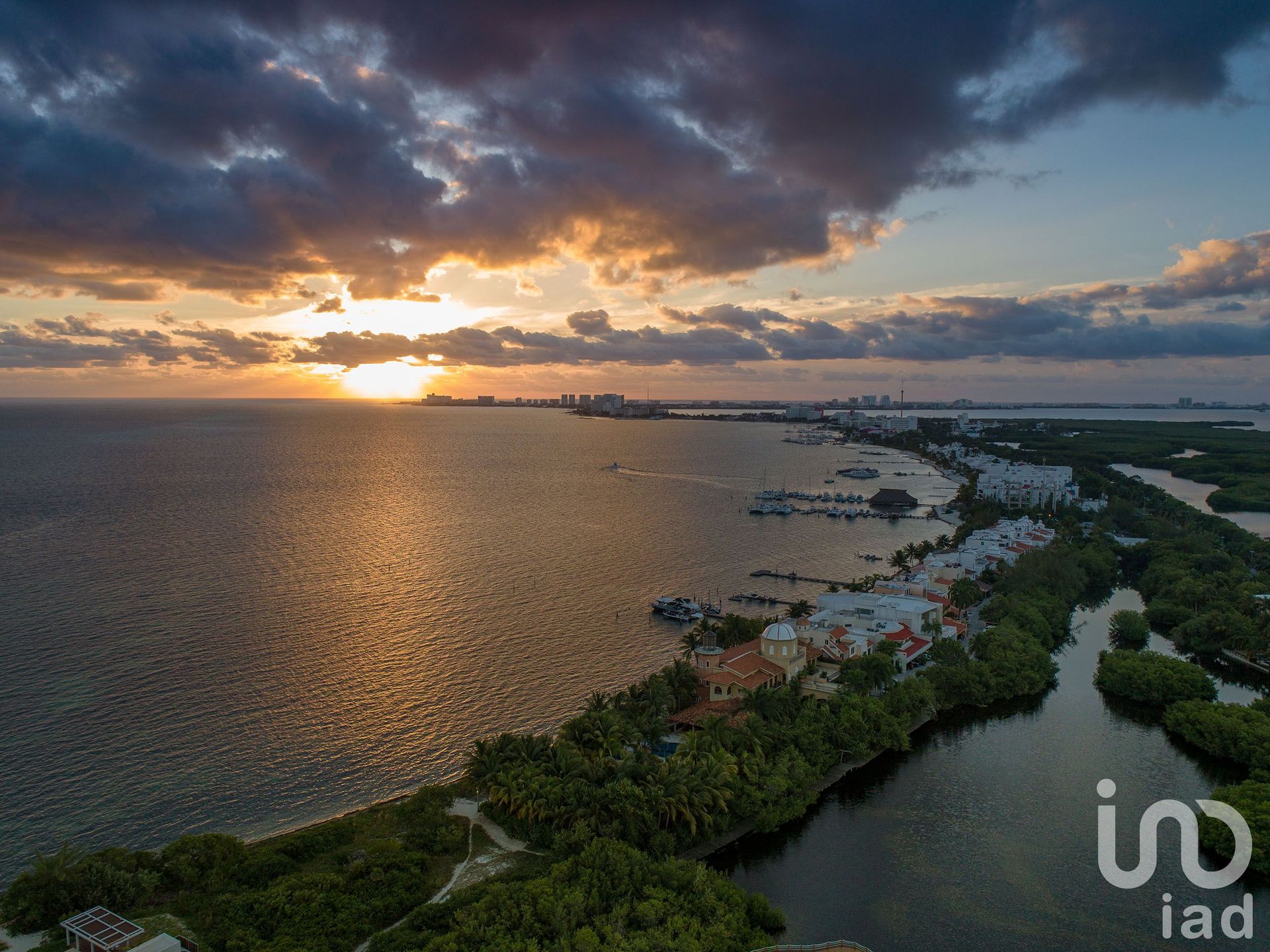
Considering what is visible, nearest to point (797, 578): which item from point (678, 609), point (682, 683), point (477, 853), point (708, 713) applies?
point (678, 609)

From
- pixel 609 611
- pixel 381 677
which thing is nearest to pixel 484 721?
pixel 381 677

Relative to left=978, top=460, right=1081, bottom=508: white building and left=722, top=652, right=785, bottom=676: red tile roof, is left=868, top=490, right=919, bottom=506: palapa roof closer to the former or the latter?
left=978, top=460, right=1081, bottom=508: white building

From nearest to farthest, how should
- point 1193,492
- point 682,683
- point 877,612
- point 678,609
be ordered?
1. point 682,683
2. point 877,612
3. point 678,609
4. point 1193,492

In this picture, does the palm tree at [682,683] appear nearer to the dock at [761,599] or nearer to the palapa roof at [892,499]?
the dock at [761,599]

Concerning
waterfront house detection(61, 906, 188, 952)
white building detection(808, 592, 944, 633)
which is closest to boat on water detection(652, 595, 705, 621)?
white building detection(808, 592, 944, 633)

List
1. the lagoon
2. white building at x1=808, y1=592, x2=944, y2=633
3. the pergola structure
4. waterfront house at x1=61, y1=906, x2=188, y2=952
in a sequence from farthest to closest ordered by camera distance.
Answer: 1. the lagoon
2. white building at x1=808, y1=592, x2=944, y2=633
3. the pergola structure
4. waterfront house at x1=61, y1=906, x2=188, y2=952

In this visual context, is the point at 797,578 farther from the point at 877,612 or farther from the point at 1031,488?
the point at 1031,488
